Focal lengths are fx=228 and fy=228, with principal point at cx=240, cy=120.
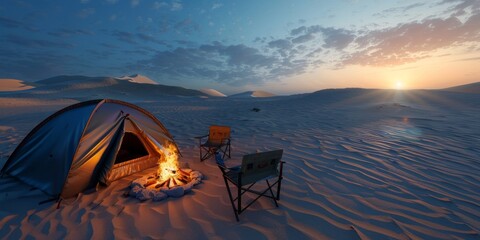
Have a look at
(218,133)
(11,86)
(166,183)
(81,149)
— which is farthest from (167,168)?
(11,86)

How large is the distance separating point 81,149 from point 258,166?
353 cm

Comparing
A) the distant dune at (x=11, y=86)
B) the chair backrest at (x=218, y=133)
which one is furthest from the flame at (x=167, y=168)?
the distant dune at (x=11, y=86)

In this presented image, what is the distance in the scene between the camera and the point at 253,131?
10312mm

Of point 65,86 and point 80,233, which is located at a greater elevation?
point 65,86

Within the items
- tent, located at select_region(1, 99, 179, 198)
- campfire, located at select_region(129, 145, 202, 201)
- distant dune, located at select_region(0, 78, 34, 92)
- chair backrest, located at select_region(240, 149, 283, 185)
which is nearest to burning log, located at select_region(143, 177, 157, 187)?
campfire, located at select_region(129, 145, 202, 201)

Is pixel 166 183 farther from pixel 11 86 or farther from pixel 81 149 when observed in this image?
pixel 11 86

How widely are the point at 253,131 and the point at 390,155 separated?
5340 mm

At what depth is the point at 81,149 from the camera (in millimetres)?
Answer: 4520

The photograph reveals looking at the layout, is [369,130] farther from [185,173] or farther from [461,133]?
[185,173]

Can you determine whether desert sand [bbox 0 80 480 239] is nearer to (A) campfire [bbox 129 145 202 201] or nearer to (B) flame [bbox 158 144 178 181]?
(A) campfire [bbox 129 145 202 201]

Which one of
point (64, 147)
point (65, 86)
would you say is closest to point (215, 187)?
point (64, 147)

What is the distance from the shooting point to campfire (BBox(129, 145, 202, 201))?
4.35 m

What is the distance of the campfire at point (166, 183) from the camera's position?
4.35 meters

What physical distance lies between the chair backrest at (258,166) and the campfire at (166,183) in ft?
4.99
